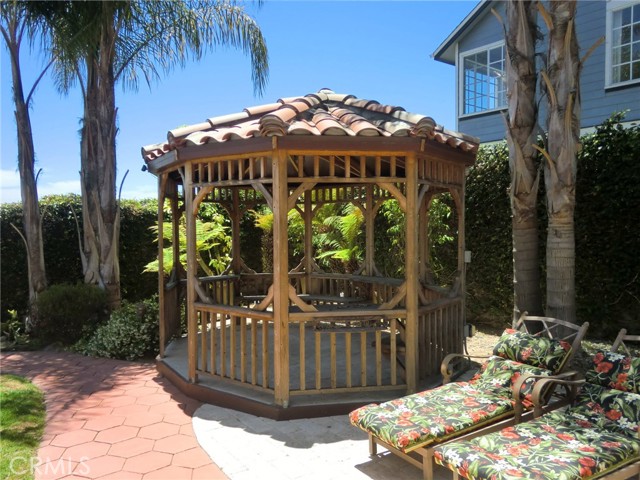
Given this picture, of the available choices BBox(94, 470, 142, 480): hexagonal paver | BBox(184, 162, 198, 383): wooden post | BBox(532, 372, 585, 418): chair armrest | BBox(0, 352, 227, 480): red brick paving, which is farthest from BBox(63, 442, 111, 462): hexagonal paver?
BBox(532, 372, 585, 418): chair armrest

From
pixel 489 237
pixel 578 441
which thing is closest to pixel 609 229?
pixel 489 237

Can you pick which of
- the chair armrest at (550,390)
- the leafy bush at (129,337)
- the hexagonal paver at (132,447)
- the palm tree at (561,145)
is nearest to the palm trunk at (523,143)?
the palm tree at (561,145)

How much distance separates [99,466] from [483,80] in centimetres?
1234

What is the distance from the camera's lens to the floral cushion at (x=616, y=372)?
3.45 metres

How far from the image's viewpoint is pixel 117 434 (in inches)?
167

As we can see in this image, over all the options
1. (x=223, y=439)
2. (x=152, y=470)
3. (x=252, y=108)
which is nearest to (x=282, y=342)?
(x=223, y=439)

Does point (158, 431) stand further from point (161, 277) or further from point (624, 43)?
point (624, 43)

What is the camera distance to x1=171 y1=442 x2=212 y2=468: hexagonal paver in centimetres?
366

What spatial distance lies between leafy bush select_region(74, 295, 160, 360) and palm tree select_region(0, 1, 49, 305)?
2.01 meters

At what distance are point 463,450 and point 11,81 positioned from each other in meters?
9.18

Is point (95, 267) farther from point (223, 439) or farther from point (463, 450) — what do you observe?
point (463, 450)

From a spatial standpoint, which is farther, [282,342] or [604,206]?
[604,206]

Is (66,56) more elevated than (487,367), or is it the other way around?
(66,56)

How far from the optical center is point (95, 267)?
843 cm
